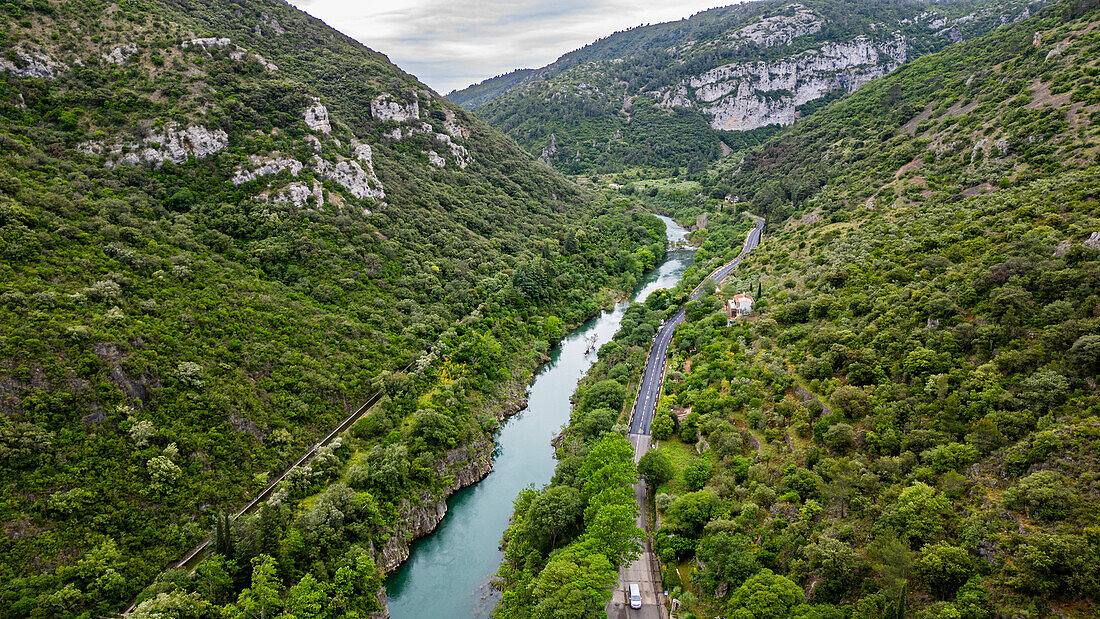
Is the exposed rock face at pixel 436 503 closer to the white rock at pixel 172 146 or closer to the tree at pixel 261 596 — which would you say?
the tree at pixel 261 596

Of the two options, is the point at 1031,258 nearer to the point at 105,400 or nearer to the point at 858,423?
the point at 858,423

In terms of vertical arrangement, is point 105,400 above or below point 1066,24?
below

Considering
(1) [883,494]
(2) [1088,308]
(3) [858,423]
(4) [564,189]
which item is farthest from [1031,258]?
(4) [564,189]

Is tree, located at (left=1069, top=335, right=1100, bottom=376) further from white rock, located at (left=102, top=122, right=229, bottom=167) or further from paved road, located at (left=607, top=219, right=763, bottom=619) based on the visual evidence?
white rock, located at (left=102, top=122, right=229, bottom=167)

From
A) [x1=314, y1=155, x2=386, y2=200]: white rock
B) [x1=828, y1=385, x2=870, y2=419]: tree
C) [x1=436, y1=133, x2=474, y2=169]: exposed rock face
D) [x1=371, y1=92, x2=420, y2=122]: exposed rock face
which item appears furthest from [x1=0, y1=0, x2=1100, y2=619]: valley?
[x1=436, y1=133, x2=474, y2=169]: exposed rock face

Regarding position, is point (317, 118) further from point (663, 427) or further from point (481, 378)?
point (663, 427)

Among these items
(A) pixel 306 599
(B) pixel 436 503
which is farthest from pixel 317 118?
(A) pixel 306 599
